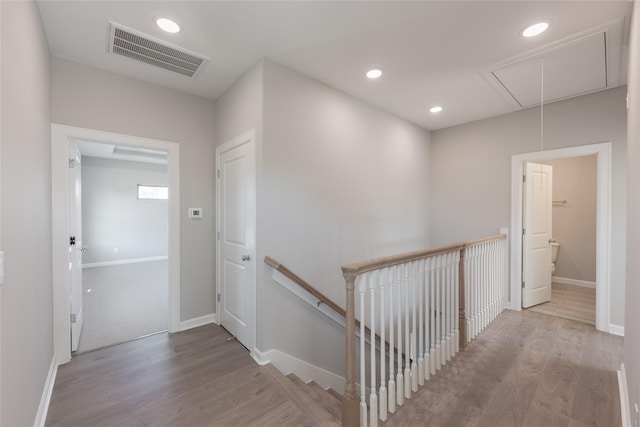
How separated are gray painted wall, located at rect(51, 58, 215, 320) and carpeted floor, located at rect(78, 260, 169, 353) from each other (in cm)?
62

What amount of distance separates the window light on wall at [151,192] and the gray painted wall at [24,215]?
555 centimetres

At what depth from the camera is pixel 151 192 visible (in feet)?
23.6

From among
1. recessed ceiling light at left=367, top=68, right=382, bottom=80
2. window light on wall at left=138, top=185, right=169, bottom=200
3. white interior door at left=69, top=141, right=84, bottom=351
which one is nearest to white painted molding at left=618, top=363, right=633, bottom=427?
recessed ceiling light at left=367, top=68, right=382, bottom=80

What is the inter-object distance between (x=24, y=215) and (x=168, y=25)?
5.12 ft

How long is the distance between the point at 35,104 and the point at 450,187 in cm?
472

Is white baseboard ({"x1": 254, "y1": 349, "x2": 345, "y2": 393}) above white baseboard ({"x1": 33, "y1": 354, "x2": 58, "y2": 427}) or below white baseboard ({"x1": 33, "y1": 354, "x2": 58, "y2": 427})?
below

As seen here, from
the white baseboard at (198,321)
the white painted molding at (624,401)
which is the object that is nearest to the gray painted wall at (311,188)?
the white baseboard at (198,321)

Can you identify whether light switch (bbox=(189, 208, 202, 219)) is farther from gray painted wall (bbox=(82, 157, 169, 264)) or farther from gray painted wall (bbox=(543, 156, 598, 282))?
gray painted wall (bbox=(543, 156, 598, 282))

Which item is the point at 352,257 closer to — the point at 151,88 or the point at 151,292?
the point at 151,88

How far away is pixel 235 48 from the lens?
2.24 m

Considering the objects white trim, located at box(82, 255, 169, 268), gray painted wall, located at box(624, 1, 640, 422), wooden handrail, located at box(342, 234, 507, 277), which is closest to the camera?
gray painted wall, located at box(624, 1, 640, 422)

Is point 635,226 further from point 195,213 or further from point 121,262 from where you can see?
point 121,262

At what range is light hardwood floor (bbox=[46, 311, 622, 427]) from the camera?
5.72 feet

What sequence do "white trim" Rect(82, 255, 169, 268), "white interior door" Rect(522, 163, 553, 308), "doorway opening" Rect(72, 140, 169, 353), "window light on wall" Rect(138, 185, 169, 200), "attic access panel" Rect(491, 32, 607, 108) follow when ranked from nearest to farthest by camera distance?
"attic access panel" Rect(491, 32, 607, 108) < "white interior door" Rect(522, 163, 553, 308) < "doorway opening" Rect(72, 140, 169, 353) < "white trim" Rect(82, 255, 169, 268) < "window light on wall" Rect(138, 185, 169, 200)
